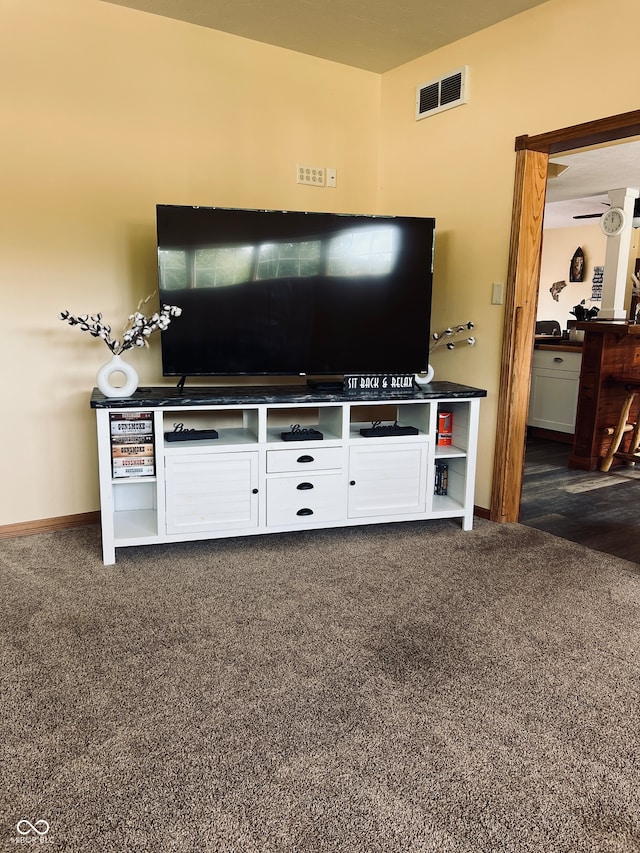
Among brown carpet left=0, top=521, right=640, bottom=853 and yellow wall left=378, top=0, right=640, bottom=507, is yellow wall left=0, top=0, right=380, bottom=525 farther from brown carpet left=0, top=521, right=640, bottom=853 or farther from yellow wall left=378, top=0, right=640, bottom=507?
yellow wall left=378, top=0, right=640, bottom=507

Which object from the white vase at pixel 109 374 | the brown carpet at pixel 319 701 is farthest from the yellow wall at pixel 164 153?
the brown carpet at pixel 319 701

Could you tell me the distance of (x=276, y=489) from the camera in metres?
3.17

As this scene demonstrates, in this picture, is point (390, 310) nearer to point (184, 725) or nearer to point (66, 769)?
point (184, 725)

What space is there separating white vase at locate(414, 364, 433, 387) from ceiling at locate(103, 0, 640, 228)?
180 centimetres

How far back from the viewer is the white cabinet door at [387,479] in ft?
10.8

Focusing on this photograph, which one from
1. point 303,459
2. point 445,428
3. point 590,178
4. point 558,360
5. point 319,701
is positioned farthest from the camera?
point 590,178

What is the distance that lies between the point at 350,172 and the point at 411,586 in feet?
8.83

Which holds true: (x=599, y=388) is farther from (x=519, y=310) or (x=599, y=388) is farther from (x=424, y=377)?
(x=424, y=377)

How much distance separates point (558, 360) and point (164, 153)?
A: 12.1ft

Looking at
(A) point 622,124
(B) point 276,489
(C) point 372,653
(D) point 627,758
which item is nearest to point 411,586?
(C) point 372,653

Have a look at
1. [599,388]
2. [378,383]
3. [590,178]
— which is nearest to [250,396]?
[378,383]

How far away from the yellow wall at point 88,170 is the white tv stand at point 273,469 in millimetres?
423

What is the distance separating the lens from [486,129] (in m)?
3.48

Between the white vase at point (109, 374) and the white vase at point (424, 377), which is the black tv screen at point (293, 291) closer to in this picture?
the white vase at point (424, 377)
